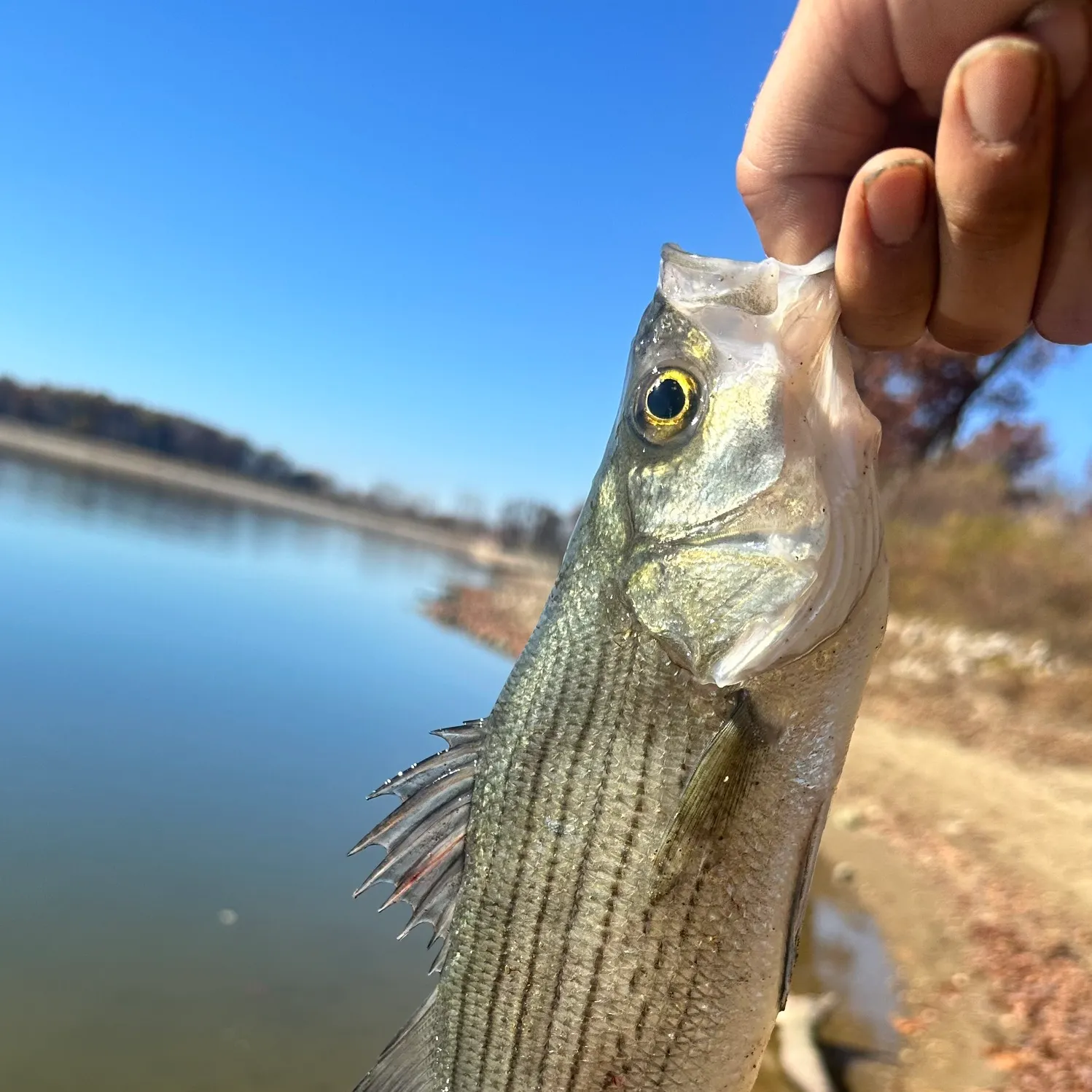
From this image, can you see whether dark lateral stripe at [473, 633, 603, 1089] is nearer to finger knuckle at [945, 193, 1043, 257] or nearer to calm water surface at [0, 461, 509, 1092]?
finger knuckle at [945, 193, 1043, 257]

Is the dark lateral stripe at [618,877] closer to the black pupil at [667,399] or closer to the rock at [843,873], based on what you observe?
the black pupil at [667,399]

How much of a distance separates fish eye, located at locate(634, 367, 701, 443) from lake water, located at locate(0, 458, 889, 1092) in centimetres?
601

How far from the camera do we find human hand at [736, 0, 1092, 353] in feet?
4.72

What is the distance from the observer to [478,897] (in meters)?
2.01

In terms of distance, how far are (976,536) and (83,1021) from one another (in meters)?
19.2

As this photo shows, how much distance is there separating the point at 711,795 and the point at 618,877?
299 mm

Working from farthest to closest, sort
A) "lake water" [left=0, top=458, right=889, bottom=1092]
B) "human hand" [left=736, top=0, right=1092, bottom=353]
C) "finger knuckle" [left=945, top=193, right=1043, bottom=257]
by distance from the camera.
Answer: "lake water" [left=0, top=458, right=889, bottom=1092]
"finger knuckle" [left=945, top=193, right=1043, bottom=257]
"human hand" [left=736, top=0, right=1092, bottom=353]

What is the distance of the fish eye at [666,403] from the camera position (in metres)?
1.90

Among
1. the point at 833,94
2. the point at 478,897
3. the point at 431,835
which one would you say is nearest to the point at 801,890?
the point at 478,897

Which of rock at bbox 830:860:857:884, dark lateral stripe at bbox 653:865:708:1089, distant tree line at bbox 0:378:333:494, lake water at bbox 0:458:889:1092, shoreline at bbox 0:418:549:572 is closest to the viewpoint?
dark lateral stripe at bbox 653:865:708:1089

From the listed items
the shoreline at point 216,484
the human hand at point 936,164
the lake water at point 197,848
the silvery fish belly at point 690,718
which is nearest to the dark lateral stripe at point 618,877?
the silvery fish belly at point 690,718

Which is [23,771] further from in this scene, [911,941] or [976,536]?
[976,536]

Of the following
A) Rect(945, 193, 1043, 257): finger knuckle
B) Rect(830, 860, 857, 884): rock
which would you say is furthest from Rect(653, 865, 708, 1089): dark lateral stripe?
Rect(830, 860, 857, 884): rock

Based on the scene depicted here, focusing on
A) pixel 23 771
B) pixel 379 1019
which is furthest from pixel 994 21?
pixel 23 771
